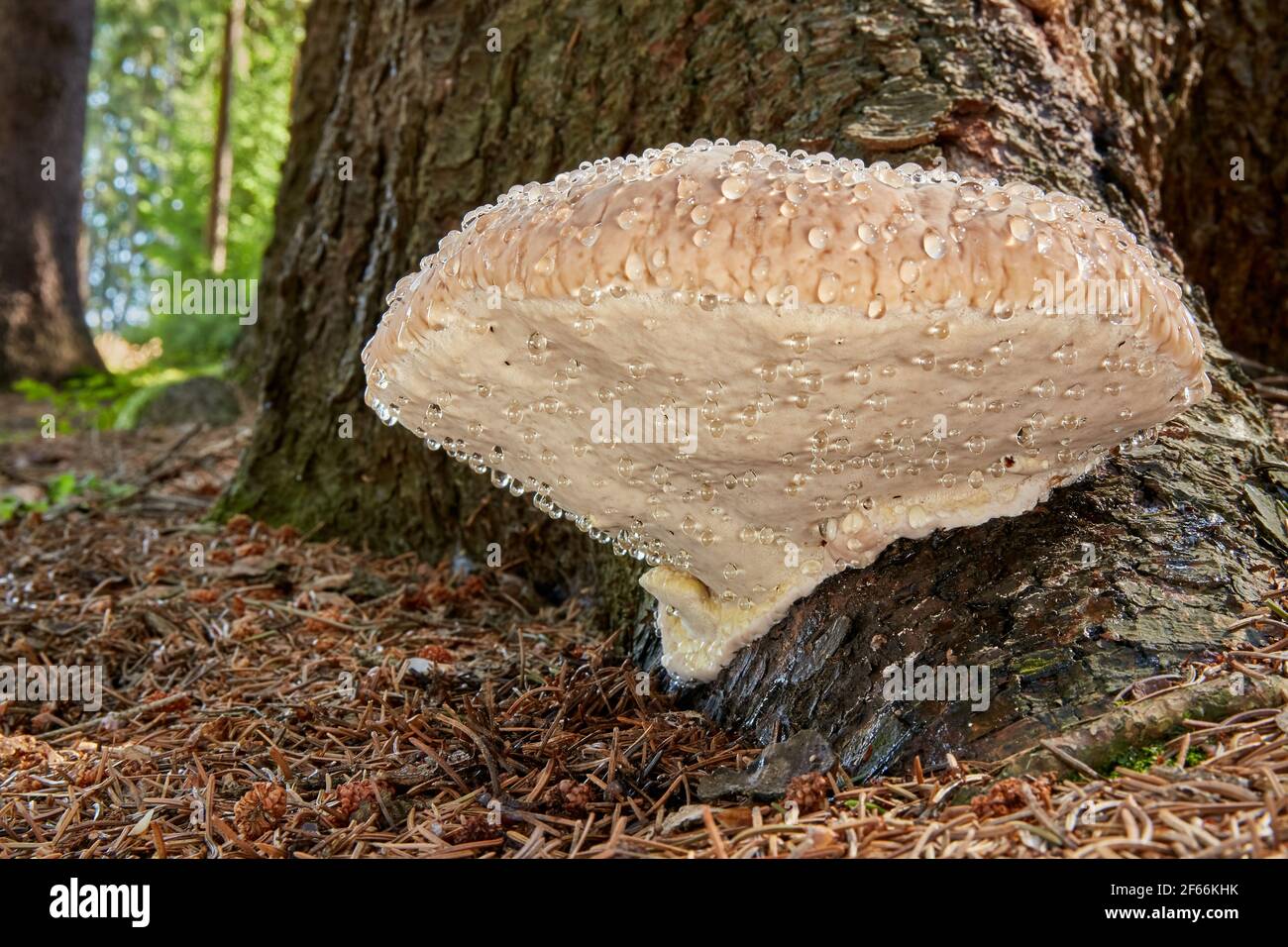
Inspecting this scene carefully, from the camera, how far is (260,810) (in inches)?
76.4

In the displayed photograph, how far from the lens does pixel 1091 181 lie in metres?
2.67

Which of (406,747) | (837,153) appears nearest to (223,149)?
(837,153)

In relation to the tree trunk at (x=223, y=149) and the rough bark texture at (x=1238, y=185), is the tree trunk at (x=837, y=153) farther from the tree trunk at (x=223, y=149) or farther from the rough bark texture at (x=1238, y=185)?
the tree trunk at (x=223, y=149)

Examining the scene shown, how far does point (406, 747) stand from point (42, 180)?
9.63 m

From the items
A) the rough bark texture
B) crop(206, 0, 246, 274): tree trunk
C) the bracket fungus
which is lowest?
the bracket fungus

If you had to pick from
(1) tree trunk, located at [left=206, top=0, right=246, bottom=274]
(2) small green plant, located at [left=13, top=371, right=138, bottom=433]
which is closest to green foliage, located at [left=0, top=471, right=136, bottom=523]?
(2) small green plant, located at [left=13, top=371, right=138, bottom=433]

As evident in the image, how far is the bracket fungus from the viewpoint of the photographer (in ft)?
4.52

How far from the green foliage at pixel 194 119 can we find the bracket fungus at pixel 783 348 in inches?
203

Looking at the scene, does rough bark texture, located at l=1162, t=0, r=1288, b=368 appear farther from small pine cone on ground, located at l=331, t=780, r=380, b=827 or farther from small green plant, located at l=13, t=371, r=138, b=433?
small green plant, located at l=13, t=371, r=138, b=433

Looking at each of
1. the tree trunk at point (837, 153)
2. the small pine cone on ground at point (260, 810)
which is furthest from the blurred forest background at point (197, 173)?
the small pine cone on ground at point (260, 810)

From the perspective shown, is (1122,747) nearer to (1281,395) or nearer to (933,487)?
(933,487)

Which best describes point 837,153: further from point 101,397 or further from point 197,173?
point 197,173

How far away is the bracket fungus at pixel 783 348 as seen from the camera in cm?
138
